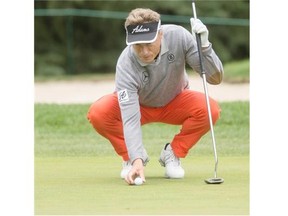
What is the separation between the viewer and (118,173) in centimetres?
748

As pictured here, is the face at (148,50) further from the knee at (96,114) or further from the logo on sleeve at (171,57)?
the knee at (96,114)

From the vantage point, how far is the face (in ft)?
21.8

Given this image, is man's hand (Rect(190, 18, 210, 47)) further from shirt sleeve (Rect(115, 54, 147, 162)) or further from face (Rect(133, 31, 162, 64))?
shirt sleeve (Rect(115, 54, 147, 162))

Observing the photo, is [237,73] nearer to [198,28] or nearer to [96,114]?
[96,114]

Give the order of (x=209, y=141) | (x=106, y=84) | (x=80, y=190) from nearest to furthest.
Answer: (x=80, y=190) < (x=209, y=141) < (x=106, y=84)

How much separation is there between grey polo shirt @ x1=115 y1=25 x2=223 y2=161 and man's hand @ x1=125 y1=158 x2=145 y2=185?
3 centimetres

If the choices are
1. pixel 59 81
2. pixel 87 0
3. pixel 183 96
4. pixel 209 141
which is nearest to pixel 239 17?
pixel 87 0

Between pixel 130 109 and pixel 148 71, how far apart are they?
281mm

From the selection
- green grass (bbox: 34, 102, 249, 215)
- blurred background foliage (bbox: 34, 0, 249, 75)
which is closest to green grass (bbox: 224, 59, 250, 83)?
blurred background foliage (bbox: 34, 0, 249, 75)

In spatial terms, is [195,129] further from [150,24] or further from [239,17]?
[239,17]

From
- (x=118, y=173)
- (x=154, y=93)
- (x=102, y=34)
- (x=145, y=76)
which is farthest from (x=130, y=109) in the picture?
(x=102, y=34)

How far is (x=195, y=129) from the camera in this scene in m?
7.28
